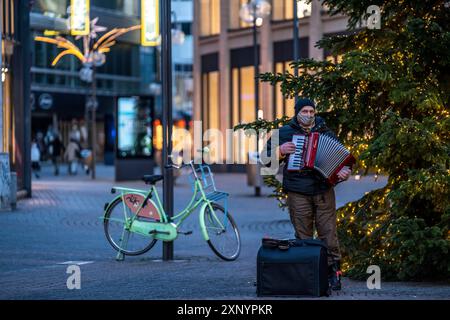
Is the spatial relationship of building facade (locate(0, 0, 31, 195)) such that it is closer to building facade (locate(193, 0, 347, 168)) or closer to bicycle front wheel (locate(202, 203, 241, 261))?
bicycle front wheel (locate(202, 203, 241, 261))

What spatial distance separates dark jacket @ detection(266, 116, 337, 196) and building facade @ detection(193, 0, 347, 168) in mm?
33936

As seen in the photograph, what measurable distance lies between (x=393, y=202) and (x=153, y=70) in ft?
230

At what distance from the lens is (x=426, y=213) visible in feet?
37.1

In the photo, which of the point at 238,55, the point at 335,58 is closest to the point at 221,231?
the point at 335,58

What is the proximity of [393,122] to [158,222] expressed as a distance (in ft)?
14.1

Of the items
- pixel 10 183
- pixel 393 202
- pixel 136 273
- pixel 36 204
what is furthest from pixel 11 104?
pixel 393 202

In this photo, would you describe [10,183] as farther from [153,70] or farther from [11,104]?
[153,70]

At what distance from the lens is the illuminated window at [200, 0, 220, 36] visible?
2041 inches

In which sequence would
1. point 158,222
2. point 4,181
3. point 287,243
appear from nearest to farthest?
point 287,243 → point 158,222 → point 4,181

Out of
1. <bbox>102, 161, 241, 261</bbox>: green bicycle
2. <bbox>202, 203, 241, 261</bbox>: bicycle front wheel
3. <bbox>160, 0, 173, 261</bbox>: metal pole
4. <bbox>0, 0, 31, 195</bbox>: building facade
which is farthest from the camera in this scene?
<bbox>0, 0, 31, 195</bbox>: building facade

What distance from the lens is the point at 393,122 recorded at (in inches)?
413

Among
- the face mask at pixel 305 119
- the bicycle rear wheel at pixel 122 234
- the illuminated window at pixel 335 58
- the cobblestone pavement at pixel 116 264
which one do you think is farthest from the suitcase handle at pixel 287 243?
the bicycle rear wheel at pixel 122 234

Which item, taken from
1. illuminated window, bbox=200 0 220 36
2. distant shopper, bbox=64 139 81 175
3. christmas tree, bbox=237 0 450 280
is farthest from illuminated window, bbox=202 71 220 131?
christmas tree, bbox=237 0 450 280

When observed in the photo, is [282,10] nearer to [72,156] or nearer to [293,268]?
[72,156]
